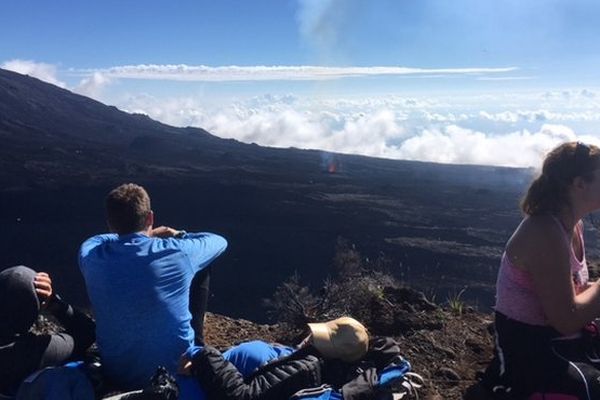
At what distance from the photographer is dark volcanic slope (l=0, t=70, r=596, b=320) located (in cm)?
3334

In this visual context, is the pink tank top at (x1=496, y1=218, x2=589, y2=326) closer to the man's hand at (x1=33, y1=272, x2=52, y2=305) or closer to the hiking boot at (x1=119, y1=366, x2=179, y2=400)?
the hiking boot at (x1=119, y1=366, x2=179, y2=400)

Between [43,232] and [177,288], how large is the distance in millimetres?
37683

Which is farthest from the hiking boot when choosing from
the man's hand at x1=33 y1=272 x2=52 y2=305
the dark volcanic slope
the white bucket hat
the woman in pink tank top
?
the dark volcanic slope

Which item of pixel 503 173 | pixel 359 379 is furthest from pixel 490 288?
pixel 503 173

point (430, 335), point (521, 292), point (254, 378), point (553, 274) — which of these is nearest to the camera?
point (553, 274)

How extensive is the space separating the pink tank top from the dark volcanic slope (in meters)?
23.8

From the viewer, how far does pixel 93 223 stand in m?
40.3

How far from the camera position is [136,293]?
8.99ft

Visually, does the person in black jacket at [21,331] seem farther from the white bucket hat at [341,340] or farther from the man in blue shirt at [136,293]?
the white bucket hat at [341,340]

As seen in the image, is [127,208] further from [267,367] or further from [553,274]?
[553,274]

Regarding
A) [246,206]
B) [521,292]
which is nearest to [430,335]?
[521,292]

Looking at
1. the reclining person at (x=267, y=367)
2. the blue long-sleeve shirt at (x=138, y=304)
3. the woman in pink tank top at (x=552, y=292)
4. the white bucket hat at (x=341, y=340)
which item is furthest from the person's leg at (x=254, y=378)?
the woman in pink tank top at (x=552, y=292)

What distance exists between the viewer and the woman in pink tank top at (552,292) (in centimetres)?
237

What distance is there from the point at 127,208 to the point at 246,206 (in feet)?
149
